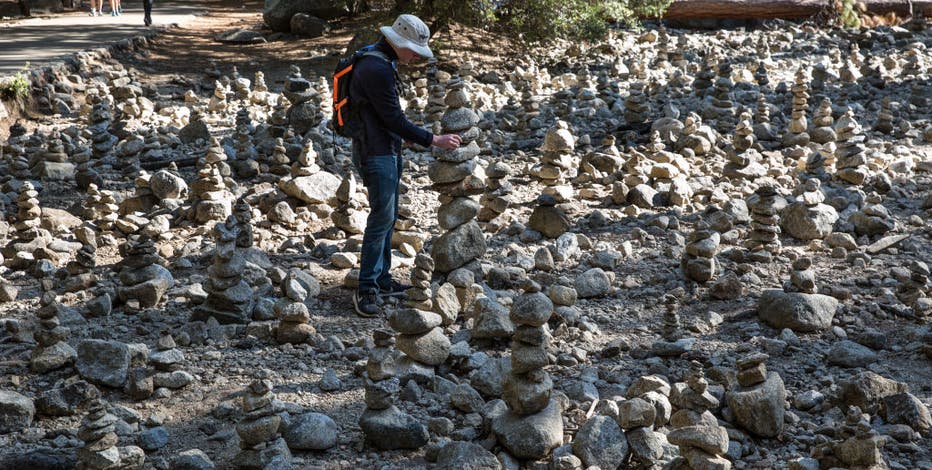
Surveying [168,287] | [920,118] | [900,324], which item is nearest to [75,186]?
[168,287]

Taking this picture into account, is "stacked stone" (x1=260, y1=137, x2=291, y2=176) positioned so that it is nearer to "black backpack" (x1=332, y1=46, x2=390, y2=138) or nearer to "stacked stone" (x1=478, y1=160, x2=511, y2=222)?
Answer: "stacked stone" (x1=478, y1=160, x2=511, y2=222)

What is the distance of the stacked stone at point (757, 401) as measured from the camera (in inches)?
198

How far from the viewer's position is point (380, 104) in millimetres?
6594

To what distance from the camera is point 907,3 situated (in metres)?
19.5

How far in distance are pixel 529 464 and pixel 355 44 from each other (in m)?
11.9

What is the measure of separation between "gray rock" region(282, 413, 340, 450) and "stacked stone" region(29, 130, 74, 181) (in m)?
6.54

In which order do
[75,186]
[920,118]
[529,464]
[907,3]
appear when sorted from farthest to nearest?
[907,3] → [920,118] → [75,186] → [529,464]

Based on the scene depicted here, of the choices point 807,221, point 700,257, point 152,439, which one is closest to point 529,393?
point 152,439

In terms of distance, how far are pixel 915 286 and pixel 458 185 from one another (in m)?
3.40

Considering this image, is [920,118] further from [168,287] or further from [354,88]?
[168,287]

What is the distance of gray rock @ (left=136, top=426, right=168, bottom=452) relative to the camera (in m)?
4.96

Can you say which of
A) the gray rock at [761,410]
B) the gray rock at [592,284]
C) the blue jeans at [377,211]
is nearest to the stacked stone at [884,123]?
the gray rock at [592,284]

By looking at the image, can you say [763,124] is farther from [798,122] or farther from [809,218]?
[809,218]

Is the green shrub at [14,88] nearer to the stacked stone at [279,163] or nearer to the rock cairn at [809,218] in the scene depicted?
the stacked stone at [279,163]
